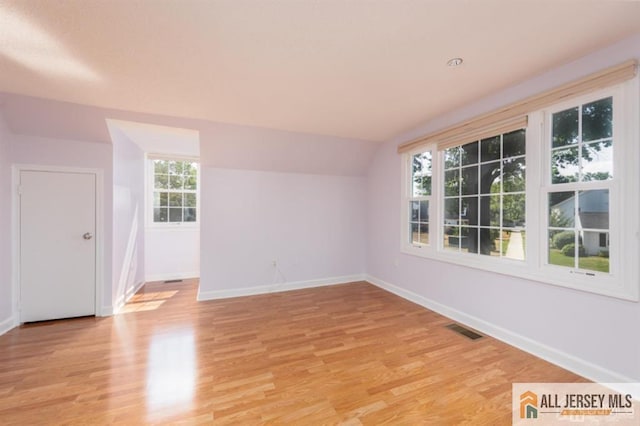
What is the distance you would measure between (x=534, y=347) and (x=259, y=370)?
2462 millimetres

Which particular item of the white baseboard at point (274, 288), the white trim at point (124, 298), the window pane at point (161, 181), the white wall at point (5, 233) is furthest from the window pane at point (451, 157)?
the white wall at point (5, 233)

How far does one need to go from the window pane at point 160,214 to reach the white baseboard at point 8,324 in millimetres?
2332

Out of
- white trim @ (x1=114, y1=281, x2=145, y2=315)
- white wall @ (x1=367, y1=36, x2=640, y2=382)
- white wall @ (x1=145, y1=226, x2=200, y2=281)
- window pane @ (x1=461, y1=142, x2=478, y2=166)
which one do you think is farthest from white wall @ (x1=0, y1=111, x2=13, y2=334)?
window pane @ (x1=461, y1=142, x2=478, y2=166)

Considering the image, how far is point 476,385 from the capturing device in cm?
192

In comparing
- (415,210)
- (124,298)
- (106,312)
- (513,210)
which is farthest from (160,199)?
(513,210)

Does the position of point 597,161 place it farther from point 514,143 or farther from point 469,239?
point 469,239

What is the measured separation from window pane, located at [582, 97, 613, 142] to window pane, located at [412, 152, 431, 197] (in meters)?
1.63

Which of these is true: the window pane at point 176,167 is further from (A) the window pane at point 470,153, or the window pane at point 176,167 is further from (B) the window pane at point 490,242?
(B) the window pane at point 490,242

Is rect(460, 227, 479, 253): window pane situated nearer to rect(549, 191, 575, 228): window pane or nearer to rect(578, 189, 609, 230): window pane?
rect(549, 191, 575, 228): window pane

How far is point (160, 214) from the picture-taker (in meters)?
5.00

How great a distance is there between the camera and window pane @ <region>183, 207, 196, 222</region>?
16.9 feet

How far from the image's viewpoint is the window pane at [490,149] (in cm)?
275

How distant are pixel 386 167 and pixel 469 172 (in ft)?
4.79

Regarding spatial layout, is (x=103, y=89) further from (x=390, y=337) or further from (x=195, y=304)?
(x=390, y=337)
